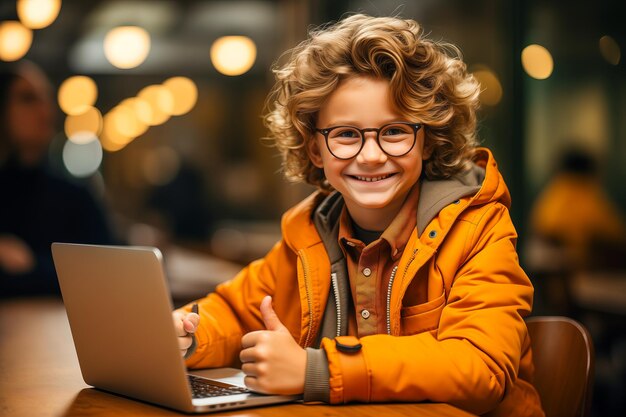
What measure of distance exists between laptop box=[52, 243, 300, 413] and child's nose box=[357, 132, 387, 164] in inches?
17.9

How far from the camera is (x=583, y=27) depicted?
137 inches

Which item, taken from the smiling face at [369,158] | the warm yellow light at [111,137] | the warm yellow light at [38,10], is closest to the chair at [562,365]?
the smiling face at [369,158]

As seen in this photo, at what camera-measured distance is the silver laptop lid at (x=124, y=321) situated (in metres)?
1.30

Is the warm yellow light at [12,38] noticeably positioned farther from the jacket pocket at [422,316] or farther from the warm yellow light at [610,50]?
the jacket pocket at [422,316]

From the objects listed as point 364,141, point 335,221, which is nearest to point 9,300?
point 335,221

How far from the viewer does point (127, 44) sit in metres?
7.70

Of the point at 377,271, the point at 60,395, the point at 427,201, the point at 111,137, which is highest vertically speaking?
the point at 427,201

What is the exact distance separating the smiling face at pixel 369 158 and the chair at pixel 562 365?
0.43 metres

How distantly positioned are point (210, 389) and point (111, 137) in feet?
60.8

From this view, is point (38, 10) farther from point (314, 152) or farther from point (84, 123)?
point (84, 123)

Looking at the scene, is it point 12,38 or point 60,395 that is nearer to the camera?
point 60,395

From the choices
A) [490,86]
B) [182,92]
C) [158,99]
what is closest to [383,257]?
[490,86]

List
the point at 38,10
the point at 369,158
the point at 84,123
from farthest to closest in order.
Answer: the point at 84,123 → the point at 38,10 → the point at 369,158

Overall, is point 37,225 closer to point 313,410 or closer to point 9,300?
point 9,300
